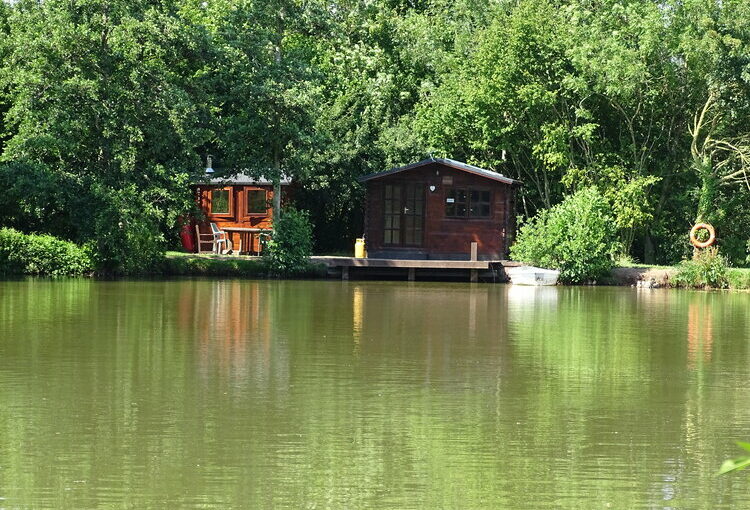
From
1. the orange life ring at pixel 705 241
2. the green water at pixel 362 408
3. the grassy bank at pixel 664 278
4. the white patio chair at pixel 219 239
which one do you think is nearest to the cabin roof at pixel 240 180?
the white patio chair at pixel 219 239

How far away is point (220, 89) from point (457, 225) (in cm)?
775

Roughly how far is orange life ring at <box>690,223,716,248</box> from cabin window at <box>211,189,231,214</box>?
1363 centimetres

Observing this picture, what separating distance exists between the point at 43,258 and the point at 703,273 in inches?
671

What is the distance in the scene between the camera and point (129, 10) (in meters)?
28.6

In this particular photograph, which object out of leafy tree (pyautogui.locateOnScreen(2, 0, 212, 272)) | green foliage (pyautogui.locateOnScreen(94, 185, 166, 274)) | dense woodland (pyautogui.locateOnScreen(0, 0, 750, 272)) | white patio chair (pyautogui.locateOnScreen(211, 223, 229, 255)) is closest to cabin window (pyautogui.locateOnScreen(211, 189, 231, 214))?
dense woodland (pyautogui.locateOnScreen(0, 0, 750, 272))

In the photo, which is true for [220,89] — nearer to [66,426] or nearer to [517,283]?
[517,283]

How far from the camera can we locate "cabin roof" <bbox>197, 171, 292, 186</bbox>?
1232 inches

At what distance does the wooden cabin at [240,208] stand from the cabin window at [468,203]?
486 centimetres

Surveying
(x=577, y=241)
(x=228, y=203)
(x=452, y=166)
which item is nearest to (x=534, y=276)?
(x=577, y=241)

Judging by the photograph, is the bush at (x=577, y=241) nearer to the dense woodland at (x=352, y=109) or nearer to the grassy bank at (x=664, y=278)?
the grassy bank at (x=664, y=278)

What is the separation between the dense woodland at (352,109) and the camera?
92.2 ft

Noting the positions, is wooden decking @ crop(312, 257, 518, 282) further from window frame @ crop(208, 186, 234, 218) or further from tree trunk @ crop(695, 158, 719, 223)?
tree trunk @ crop(695, 158, 719, 223)

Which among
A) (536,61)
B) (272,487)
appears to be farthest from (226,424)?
(536,61)

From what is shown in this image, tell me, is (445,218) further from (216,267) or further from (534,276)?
(216,267)
